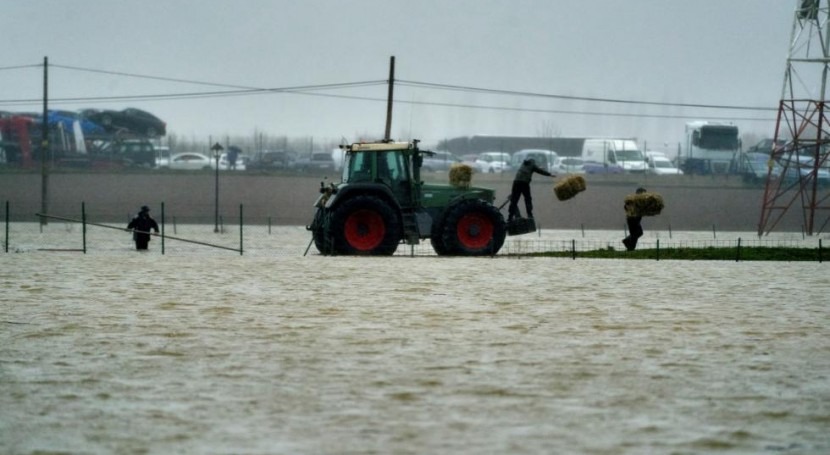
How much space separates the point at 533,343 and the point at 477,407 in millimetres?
3315

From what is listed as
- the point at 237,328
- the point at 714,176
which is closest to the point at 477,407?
the point at 237,328

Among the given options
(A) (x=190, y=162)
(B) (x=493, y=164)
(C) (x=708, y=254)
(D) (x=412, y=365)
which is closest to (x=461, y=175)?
(C) (x=708, y=254)

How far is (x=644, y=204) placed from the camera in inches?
1045

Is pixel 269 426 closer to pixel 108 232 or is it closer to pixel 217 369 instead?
pixel 217 369

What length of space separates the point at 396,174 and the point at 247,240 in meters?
8.87

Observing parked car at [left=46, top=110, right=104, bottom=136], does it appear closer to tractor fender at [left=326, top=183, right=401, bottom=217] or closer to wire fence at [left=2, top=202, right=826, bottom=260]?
wire fence at [left=2, top=202, right=826, bottom=260]

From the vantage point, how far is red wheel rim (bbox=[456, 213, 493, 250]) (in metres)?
24.0

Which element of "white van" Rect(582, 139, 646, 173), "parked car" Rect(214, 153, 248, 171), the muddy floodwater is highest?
"white van" Rect(582, 139, 646, 173)

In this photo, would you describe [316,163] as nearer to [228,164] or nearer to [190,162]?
[228,164]

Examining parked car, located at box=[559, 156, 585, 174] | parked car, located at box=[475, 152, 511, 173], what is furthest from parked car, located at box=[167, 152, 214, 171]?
parked car, located at box=[559, 156, 585, 174]

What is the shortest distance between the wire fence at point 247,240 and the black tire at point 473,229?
0.75m

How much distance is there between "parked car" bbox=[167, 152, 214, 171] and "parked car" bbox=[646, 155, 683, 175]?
21.7m

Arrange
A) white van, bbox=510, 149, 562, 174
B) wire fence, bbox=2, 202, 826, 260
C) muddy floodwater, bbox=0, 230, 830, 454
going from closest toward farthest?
muddy floodwater, bbox=0, 230, 830, 454 → wire fence, bbox=2, 202, 826, 260 → white van, bbox=510, 149, 562, 174

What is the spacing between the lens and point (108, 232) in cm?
3497
